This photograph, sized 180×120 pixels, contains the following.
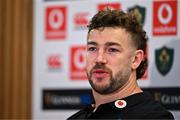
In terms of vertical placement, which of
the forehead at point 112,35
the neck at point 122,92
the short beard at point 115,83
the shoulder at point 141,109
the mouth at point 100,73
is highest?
the forehead at point 112,35

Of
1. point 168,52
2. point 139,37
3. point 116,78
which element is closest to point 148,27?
point 168,52

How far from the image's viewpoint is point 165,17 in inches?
89.0

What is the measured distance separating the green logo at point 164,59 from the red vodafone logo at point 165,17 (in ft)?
0.34

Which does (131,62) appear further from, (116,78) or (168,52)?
(168,52)

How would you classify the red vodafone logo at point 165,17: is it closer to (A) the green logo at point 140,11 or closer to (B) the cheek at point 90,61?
(A) the green logo at point 140,11

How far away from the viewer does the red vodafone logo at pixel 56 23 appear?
243 cm

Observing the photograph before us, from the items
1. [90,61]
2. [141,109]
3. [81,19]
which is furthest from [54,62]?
[141,109]

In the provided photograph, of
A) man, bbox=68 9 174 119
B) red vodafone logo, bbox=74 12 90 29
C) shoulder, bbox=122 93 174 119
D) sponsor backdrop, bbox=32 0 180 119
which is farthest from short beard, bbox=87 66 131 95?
red vodafone logo, bbox=74 12 90 29

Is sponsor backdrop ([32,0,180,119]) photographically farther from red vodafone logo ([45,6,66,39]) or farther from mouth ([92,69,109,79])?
mouth ([92,69,109,79])

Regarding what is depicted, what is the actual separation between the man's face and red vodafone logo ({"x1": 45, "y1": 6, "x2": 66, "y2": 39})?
1.98 feet

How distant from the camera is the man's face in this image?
6.01 feet

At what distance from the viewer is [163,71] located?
224 centimetres

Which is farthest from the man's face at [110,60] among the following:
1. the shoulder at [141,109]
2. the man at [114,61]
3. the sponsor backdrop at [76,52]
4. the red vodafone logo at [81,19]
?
the red vodafone logo at [81,19]

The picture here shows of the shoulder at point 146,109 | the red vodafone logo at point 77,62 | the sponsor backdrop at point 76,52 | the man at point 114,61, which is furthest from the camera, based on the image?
the red vodafone logo at point 77,62
